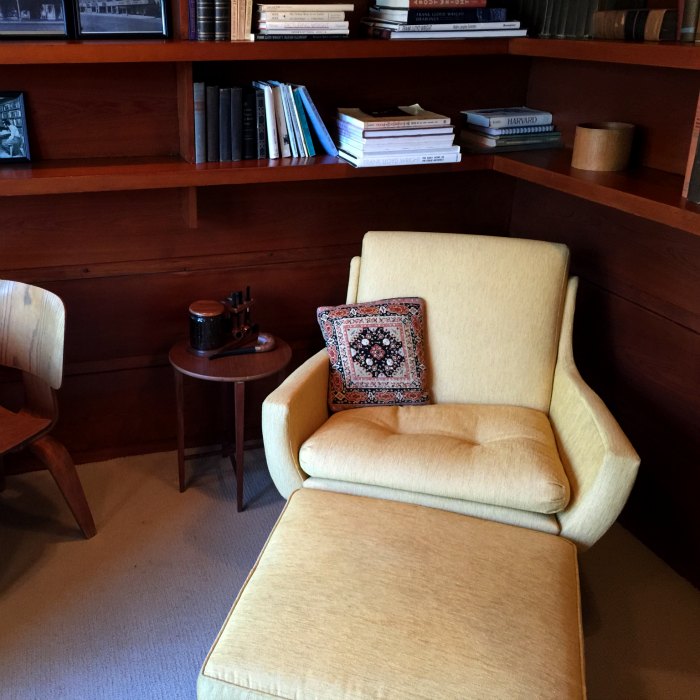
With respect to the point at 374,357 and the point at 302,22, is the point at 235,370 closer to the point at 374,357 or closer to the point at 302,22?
the point at 374,357

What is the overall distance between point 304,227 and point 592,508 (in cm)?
128

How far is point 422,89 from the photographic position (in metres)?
2.54

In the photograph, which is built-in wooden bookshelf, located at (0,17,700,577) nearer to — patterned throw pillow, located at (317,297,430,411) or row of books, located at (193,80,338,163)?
row of books, located at (193,80,338,163)

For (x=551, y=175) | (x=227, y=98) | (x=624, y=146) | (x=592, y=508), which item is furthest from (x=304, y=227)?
(x=592, y=508)

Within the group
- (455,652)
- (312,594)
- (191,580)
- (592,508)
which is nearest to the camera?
(455,652)

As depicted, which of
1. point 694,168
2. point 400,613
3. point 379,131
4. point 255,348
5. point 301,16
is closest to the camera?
point 400,613

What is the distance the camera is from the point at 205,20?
2.05m

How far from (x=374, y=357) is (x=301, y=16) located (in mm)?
912

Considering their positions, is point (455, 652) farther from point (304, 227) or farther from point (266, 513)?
point (304, 227)

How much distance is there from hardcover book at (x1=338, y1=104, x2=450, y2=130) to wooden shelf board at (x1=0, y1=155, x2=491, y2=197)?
12 centimetres

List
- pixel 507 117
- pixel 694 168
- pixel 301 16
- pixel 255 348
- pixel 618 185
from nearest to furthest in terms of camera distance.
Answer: pixel 694 168
pixel 618 185
pixel 301 16
pixel 255 348
pixel 507 117

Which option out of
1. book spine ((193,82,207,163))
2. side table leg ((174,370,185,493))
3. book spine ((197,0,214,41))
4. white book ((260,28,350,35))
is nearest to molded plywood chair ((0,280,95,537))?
side table leg ((174,370,185,493))

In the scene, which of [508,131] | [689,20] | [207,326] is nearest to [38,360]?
[207,326]

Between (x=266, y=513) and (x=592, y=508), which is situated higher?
(x=592, y=508)
